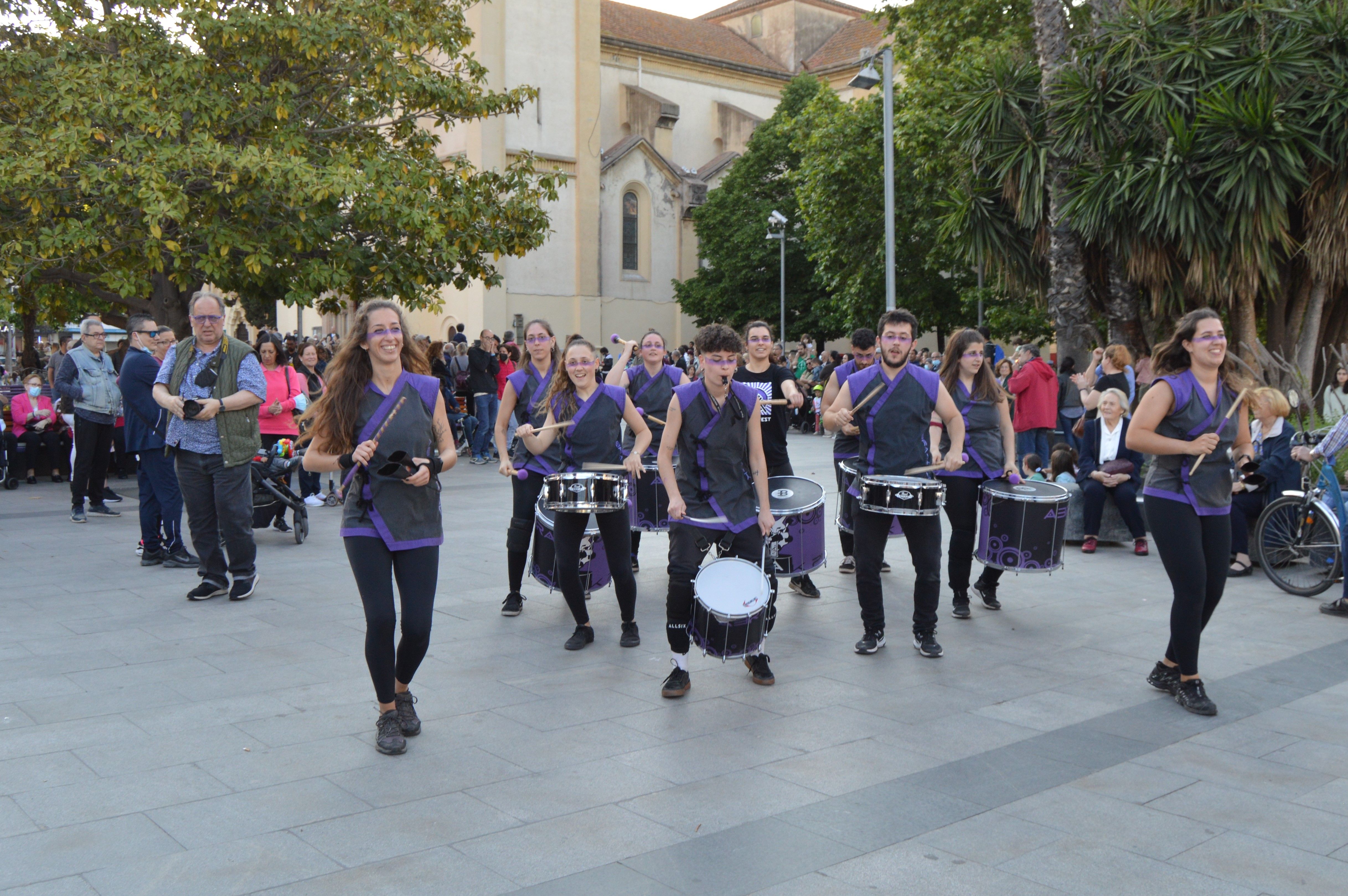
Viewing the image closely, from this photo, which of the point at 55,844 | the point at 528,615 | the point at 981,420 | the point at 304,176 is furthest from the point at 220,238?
the point at 55,844

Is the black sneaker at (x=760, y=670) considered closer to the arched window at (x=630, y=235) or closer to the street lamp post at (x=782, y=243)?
the street lamp post at (x=782, y=243)

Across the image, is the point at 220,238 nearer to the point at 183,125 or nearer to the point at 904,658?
the point at 183,125

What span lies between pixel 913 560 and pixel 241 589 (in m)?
4.53

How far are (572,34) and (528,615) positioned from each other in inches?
1400

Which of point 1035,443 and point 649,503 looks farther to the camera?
point 1035,443

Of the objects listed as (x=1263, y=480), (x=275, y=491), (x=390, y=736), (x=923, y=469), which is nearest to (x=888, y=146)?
(x=1263, y=480)

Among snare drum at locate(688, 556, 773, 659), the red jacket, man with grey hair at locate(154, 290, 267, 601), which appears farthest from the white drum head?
the red jacket

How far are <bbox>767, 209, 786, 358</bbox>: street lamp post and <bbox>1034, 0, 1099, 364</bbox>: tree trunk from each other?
12.8 metres

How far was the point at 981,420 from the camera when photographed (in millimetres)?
Answer: 7762

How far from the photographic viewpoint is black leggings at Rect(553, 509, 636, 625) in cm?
662

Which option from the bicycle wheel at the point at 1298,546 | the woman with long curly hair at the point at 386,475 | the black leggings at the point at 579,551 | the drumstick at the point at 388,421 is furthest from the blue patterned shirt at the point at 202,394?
the bicycle wheel at the point at 1298,546

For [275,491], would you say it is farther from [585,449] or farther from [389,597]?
[389,597]

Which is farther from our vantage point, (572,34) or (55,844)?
(572,34)

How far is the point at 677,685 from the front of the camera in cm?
589
